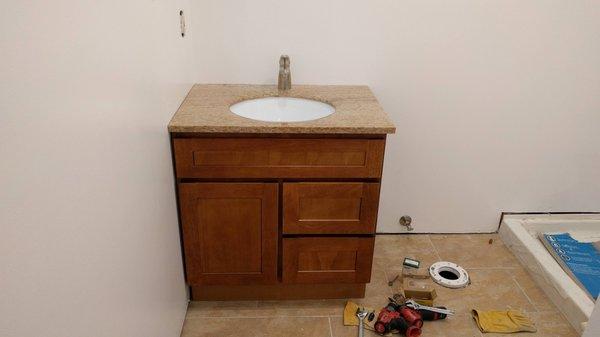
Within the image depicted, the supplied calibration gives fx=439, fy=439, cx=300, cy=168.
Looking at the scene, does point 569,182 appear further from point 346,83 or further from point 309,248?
point 309,248

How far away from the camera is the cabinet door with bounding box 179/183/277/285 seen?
1643mm

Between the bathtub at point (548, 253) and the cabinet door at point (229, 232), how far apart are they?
124 cm

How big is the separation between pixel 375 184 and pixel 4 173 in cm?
127

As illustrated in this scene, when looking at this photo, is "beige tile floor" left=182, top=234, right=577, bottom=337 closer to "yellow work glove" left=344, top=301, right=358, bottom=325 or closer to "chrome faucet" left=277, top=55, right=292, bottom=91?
"yellow work glove" left=344, top=301, right=358, bottom=325

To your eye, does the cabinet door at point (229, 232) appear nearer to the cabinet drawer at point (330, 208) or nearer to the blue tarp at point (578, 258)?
the cabinet drawer at point (330, 208)

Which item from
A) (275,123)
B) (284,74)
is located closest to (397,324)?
(275,123)

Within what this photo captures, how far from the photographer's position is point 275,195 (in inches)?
65.3

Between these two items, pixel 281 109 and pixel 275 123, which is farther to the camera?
pixel 281 109

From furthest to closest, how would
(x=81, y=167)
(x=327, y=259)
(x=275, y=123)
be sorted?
1. (x=327, y=259)
2. (x=275, y=123)
3. (x=81, y=167)

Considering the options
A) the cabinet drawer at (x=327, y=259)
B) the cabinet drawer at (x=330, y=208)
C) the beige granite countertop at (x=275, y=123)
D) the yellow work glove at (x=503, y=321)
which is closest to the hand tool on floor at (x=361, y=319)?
the cabinet drawer at (x=327, y=259)

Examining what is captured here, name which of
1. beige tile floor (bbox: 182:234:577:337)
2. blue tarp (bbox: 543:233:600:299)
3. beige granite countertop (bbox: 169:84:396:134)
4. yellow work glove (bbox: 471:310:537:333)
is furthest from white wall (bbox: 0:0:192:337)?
blue tarp (bbox: 543:233:600:299)

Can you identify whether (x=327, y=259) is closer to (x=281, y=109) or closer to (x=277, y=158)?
(x=277, y=158)

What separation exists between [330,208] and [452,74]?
0.90m

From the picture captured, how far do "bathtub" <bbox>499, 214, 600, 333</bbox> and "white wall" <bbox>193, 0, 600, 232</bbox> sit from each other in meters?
0.13
